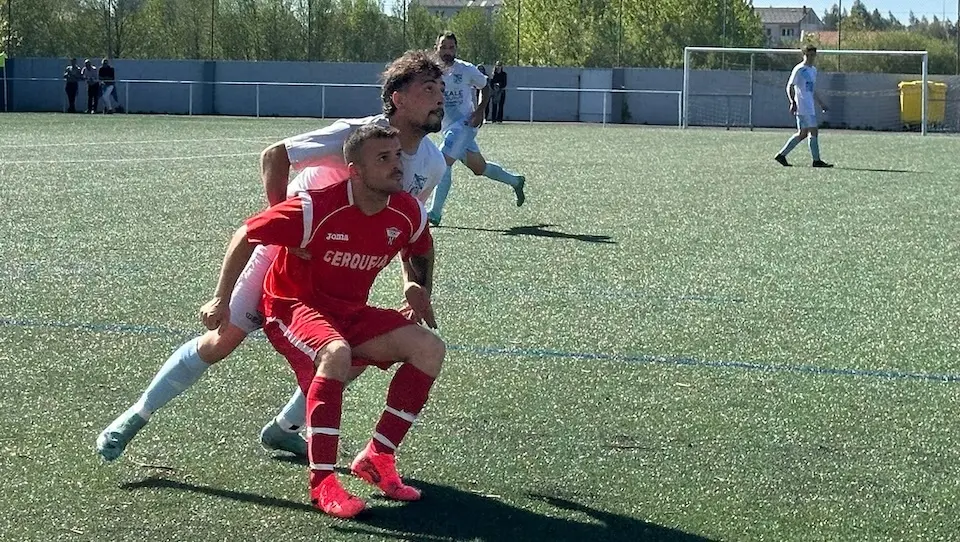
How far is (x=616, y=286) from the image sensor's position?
31.1 feet

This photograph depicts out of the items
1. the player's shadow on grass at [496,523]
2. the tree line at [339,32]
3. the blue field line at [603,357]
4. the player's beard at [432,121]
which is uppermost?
the tree line at [339,32]

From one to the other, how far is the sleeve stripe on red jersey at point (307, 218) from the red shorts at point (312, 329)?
0.80 feet

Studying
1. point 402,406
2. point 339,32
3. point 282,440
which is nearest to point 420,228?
point 402,406

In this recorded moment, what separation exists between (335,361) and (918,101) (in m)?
38.5

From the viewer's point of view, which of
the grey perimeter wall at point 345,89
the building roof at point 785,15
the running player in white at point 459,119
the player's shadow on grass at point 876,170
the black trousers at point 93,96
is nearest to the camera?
the running player in white at point 459,119

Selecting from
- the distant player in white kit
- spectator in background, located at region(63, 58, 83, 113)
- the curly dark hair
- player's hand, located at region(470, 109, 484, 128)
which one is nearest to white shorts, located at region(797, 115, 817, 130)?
the distant player in white kit

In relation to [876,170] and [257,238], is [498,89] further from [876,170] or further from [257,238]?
[257,238]

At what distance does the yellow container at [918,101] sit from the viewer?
133ft

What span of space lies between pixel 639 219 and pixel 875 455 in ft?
27.5

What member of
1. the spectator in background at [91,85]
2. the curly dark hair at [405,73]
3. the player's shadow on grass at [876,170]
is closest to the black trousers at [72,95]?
the spectator in background at [91,85]

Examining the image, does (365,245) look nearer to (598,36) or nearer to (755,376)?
(755,376)

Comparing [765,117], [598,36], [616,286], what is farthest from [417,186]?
[598,36]

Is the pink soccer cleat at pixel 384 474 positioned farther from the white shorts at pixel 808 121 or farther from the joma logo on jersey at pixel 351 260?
the white shorts at pixel 808 121

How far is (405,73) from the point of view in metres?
5.06
